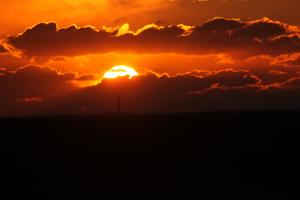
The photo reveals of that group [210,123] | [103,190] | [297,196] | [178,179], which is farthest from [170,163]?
[210,123]

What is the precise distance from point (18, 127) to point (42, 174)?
31.0m

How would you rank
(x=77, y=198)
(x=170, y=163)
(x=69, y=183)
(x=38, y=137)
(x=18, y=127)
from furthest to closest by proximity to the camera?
(x=18, y=127), (x=38, y=137), (x=170, y=163), (x=69, y=183), (x=77, y=198)

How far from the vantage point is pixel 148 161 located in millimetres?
89562

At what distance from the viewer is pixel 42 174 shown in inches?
3324

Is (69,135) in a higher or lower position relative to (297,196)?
higher

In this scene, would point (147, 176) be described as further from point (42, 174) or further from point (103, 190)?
point (42, 174)

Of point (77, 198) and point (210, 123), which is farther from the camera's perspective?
point (210, 123)

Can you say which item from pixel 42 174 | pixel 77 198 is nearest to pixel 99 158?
pixel 42 174

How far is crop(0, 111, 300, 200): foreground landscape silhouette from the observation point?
78.9 m

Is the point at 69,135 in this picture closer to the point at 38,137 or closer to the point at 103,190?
the point at 38,137

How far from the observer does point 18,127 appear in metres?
114

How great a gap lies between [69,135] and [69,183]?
25.2m

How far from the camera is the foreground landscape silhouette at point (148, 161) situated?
3105 inches

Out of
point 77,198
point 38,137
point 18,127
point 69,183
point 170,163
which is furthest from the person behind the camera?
point 18,127
